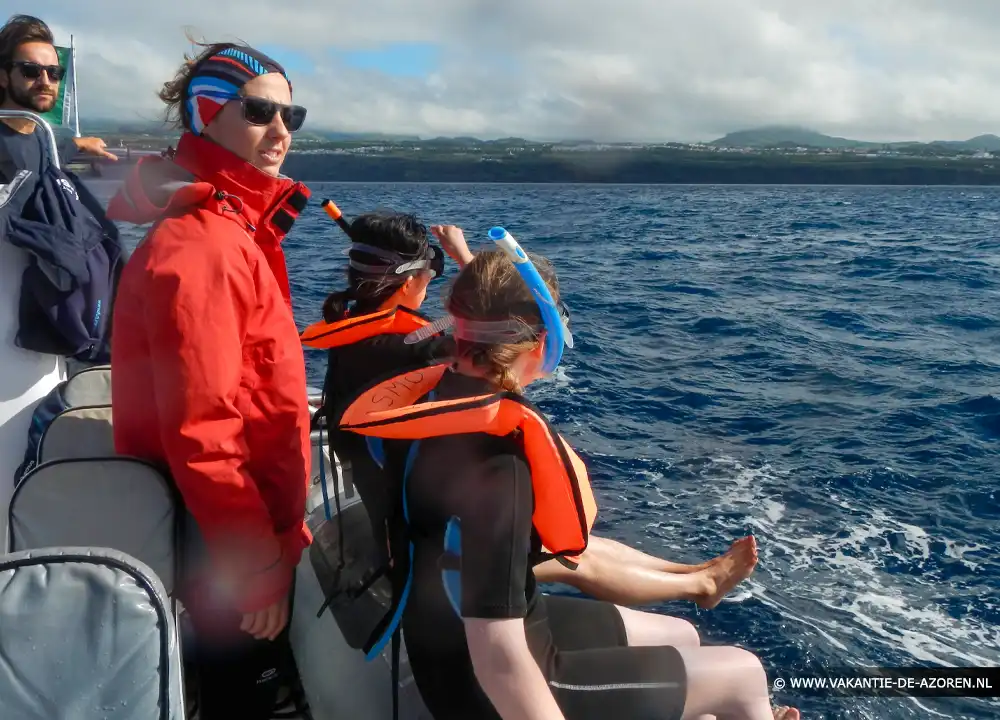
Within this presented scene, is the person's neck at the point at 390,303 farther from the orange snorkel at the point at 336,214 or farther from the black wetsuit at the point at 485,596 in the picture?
the black wetsuit at the point at 485,596

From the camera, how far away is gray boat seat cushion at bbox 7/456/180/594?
1785mm

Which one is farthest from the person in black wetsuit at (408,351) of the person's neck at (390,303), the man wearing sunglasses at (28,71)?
the man wearing sunglasses at (28,71)

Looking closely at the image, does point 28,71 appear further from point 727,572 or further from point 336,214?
point 727,572

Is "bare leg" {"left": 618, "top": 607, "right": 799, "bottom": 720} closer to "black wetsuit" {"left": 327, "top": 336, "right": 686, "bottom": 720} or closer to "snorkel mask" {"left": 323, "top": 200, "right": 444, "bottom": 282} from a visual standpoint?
"black wetsuit" {"left": 327, "top": 336, "right": 686, "bottom": 720}

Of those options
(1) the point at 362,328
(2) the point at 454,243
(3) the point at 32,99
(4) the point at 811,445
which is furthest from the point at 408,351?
(4) the point at 811,445

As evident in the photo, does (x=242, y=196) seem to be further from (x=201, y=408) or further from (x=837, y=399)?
(x=837, y=399)

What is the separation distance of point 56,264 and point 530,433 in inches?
66.0

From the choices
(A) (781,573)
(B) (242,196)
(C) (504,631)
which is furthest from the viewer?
(A) (781,573)

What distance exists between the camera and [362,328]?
2.64 meters

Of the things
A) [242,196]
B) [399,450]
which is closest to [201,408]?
[399,450]

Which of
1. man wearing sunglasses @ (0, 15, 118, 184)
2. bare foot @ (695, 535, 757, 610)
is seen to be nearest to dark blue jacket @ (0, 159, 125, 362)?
man wearing sunglasses @ (0, 15, 118, 184)

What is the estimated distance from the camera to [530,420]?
1575 mm

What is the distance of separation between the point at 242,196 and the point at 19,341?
3.52 feet

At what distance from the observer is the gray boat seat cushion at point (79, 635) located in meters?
1.42
